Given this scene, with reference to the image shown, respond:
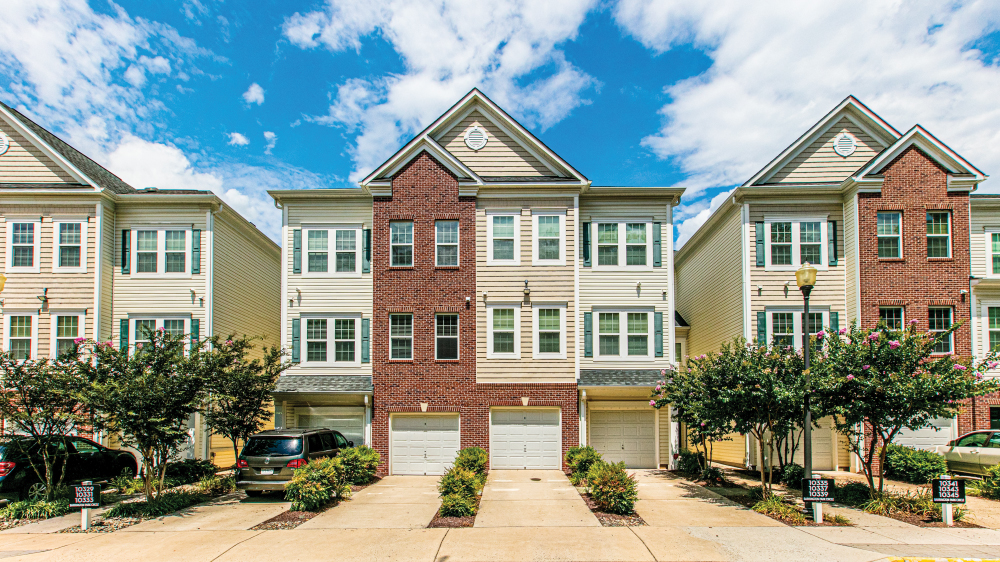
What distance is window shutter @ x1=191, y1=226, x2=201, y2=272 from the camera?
20.1m

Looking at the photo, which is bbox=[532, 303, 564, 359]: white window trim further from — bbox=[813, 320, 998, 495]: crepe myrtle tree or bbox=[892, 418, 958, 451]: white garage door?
bbox=[892, 418, 958, 451]: white garage door

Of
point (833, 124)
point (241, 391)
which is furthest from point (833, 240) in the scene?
point (241, 391)

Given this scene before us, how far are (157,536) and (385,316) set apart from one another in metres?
9.55

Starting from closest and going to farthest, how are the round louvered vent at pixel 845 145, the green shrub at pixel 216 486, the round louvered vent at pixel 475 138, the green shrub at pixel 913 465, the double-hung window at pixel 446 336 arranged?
1. the green shrub at pixel 216 486
2. the green shrub at pixel 913 465
3. the double-hung window at pixel 446 336
4. the round louvered vent at pixel 845 145
5. the round louvered vent at pixel 475 138

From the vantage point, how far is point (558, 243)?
20000 mm

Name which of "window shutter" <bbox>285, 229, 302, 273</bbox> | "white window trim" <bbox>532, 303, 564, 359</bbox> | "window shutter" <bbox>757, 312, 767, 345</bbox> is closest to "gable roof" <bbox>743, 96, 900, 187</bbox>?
"window shutter" <bbox>757, 312, 767, 345</bbox>

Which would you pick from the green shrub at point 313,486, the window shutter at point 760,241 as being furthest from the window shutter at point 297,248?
the window shutter at point 760,241

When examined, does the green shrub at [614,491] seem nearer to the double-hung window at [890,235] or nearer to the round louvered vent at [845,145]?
the double-hung window at [890,235]

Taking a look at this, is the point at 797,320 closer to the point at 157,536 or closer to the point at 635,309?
the point at 635,309

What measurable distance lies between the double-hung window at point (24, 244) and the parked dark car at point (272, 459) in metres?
11.5

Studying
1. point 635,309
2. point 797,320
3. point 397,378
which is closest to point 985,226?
point 797,320

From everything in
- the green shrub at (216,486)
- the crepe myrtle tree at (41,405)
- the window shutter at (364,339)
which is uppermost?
the window shutter at (364,339)

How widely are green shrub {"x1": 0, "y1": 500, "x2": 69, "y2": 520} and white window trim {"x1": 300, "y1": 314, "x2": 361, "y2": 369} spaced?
7.63 meters

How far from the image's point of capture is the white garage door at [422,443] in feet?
63.9
